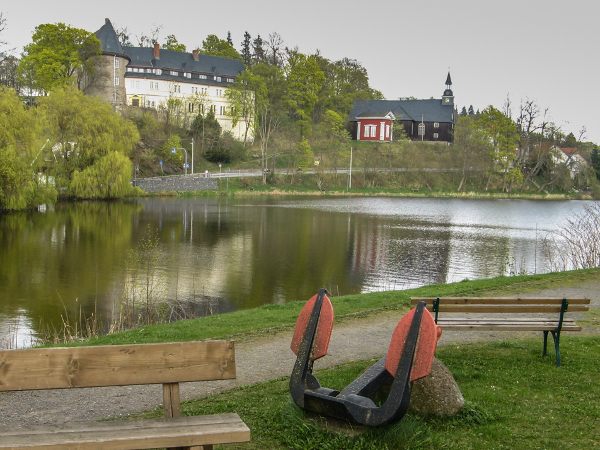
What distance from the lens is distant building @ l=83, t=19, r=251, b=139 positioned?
74438 millimetres

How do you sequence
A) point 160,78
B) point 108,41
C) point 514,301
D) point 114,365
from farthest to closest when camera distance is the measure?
point 160,78, point 108,41, point 514,301, point 114,365

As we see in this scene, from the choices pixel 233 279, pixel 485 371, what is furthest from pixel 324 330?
pixel 233 279

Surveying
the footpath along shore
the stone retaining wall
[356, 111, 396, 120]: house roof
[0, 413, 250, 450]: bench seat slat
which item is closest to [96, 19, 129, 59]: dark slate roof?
the stone retaining wall

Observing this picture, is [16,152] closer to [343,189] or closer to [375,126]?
[343,189]

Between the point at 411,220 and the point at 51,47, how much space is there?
Result: 50.7m

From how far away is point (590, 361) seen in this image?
22.4 ft

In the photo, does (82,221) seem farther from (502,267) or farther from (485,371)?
(485,371)

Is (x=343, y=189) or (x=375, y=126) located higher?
(x=375, y=126)

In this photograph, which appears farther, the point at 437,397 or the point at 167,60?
the point at 167,60

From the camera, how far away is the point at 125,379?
361 centimetres

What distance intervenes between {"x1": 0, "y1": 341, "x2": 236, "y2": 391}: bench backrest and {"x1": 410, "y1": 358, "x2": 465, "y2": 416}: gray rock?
1.99 m

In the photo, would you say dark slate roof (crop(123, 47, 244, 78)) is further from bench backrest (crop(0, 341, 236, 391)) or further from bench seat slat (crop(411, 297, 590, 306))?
bench backrest (crop(0, 341, 236, 391))

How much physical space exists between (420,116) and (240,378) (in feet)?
312

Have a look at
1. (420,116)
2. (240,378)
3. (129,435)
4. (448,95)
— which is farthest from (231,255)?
(448,95)
